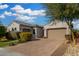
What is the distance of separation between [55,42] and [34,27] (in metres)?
0.48

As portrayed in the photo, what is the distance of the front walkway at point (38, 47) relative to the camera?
13.7 ft

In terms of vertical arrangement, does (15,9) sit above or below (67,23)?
above

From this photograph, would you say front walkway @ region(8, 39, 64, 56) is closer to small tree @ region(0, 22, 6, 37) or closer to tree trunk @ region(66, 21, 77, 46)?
tree trunk @ region(66, 21, 77, 46)

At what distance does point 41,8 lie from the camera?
4176mm

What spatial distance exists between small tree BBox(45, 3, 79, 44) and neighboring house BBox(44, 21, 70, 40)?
8 cm

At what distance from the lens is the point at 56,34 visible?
4336 mm

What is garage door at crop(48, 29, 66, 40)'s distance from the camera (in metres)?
4.20

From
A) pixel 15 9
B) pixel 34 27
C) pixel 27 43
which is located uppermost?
pixel 15 9

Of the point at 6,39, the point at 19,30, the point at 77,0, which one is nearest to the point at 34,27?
the point at 19,30

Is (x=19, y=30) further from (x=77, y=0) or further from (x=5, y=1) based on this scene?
(x=77, y=0)

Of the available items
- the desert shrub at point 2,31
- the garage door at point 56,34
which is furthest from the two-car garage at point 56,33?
the desert shrub at point 2,31

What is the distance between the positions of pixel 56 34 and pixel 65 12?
0.46 m

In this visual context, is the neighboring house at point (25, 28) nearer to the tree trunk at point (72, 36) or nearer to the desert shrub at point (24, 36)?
the desert shrub at point (24, 36)

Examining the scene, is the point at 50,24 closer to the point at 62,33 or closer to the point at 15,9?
the point at 62,33
